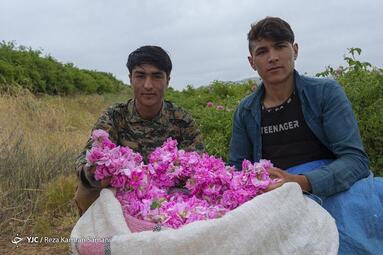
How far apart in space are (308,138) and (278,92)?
329 millimetres

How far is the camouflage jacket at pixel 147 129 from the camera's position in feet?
9.89

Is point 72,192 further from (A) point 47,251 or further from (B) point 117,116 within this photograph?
(B) point 117,116

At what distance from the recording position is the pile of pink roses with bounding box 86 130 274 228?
200cm

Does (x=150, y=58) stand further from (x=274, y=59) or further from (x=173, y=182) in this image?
(x=173, y=182)

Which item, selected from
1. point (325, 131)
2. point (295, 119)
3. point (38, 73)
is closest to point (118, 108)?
point (295, 119)

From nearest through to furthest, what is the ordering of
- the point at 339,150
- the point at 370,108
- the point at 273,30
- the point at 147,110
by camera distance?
the point at 339,150
the point at 273,30
the point at 147,110
the point at 370,108

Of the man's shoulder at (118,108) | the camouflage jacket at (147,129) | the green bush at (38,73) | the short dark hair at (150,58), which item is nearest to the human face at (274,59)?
the short dark hair at (150,58)

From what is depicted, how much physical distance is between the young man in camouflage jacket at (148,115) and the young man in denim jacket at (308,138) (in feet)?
1.18

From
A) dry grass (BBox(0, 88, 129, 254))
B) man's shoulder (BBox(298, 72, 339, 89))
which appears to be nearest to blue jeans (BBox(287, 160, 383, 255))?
man's shoulder (BBox(298, 72, 339, 89))

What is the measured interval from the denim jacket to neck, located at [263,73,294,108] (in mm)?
47

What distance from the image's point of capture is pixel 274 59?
259cm

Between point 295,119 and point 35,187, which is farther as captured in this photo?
point 35,187

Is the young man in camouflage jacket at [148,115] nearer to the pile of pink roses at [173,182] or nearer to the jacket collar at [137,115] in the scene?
the jacket collar at [137,115]

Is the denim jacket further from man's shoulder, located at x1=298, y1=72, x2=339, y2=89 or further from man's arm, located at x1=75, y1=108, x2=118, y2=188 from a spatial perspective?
man's arm, located at x1=75, y1=108, x2=118, y2=188
